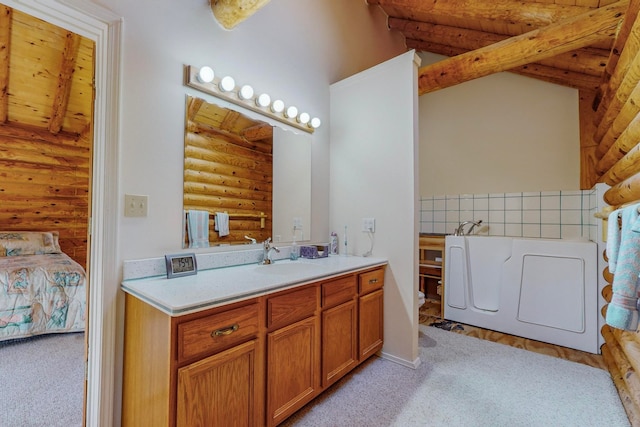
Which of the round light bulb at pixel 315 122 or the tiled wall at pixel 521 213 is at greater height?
the round light bulb at pixel 315 122

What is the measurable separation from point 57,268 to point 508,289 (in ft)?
14.4

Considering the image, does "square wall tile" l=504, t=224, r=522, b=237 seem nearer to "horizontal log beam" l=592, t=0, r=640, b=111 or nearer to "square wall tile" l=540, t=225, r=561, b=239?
"square wall tile" l=540, t=225, r=561, b=239

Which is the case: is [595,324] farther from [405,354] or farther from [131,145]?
[131,145]

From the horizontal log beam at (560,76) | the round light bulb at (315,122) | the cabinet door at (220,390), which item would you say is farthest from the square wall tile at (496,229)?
the cabinet door at (220,390)

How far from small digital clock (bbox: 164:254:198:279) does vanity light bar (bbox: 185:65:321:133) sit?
993 mm

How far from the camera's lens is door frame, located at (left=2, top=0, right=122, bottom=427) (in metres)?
1.33

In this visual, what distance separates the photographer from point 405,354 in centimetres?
215

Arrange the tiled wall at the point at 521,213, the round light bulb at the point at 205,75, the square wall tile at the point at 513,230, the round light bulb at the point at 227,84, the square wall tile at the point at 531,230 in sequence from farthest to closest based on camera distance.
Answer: the square wall tile at the point at 513,230 < the square wall tile at the point at 531,230 < the tiled wall at the point at 521,213 < the round light bulb at the point at 227,84 < the round light bulb at the point at 205,75

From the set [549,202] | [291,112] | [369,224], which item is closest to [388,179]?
[369,224]

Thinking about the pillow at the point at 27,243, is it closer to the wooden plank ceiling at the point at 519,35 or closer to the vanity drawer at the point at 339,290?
the vanity drawer at the point at 339,290

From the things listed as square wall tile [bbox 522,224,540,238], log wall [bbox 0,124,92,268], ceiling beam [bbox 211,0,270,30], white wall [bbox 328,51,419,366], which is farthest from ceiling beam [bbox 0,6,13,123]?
square wall tile [bbox 522,224,540,238]

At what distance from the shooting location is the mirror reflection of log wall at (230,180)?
1.72 meters

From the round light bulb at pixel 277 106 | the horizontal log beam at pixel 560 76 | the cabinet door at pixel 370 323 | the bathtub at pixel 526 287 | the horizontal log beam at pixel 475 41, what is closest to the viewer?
the cabinet door at pixel 370 323

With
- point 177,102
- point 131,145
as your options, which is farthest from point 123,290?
point 177,102
